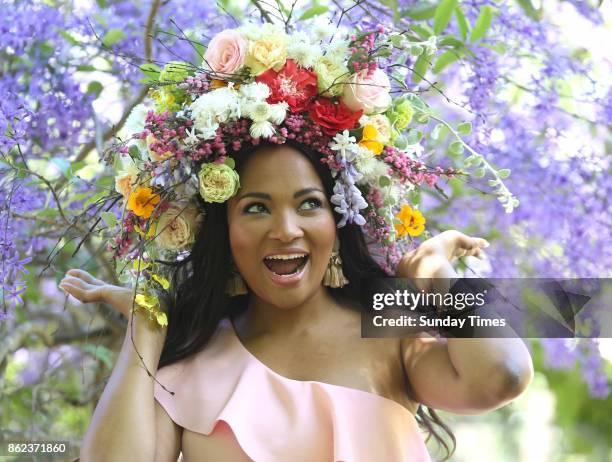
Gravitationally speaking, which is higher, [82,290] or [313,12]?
[313,12]

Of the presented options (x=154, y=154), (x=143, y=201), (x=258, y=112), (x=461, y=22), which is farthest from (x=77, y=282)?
(x=461, y=22)

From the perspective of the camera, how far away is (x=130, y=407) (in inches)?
72.4

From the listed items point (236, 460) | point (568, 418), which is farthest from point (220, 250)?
point (568, 418)

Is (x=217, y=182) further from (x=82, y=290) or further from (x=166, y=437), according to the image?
(x=166, y=437)

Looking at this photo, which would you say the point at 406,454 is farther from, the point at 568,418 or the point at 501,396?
the point at 568,418

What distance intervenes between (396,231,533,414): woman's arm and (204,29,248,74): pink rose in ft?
1.91

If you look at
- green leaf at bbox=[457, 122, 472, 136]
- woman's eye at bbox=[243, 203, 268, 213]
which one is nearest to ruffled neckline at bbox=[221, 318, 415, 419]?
woman's eye at bbox=[243, 203, 268, 213]

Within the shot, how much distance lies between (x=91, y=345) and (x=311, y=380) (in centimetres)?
138

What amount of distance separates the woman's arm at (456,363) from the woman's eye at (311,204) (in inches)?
10.0

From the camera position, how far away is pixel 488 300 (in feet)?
6.62

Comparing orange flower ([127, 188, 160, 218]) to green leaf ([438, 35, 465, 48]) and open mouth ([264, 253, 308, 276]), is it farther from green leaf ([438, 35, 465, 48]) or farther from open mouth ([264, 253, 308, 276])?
green leaf ([438, 35, 465, 48])

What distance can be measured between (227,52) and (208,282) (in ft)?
1.74

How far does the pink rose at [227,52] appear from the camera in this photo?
6.38 ft

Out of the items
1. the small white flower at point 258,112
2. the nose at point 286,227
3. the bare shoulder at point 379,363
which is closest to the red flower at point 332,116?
the small white flower at point 258,112
